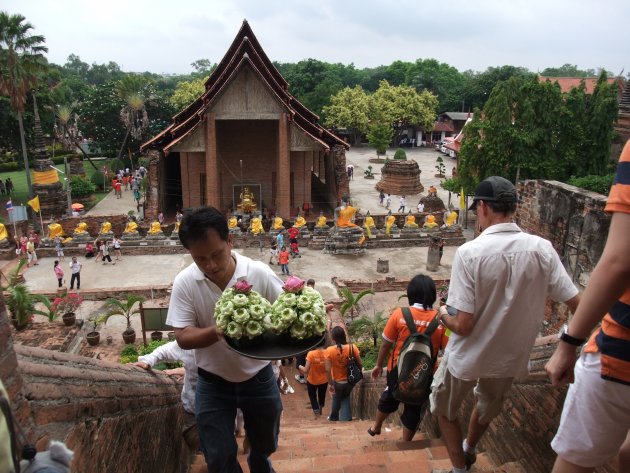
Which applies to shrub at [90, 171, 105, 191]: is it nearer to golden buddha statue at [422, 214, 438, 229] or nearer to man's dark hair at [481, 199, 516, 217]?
golden buddha statue at [422, 214, 438, 229]

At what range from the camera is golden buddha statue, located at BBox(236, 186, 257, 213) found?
2303cm

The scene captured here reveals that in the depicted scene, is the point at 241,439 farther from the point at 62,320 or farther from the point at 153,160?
the point at 153,160

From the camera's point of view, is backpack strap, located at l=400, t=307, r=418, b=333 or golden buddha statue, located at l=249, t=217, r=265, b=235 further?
golden buddha statue, located at l=249, t=217, r=265, b=235

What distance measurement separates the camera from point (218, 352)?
2.96 metres

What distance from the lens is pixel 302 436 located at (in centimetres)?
485

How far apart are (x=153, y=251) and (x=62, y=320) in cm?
687

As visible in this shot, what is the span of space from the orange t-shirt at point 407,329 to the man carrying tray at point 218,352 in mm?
1134

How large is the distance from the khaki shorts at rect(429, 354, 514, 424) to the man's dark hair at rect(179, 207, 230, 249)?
1768 mm

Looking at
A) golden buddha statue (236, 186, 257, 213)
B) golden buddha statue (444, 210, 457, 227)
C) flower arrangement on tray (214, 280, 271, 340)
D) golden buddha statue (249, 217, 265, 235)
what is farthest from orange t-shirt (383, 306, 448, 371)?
golden buddha statue (236, 186, 257, 213)

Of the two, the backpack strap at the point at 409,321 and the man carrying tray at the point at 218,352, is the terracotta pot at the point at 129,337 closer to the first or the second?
the man carrying tray at the point at 218,352

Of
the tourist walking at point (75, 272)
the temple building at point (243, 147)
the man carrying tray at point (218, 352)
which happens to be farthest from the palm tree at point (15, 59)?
the man carrying tray at point (218, 352)

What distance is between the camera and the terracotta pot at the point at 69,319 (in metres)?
11.1

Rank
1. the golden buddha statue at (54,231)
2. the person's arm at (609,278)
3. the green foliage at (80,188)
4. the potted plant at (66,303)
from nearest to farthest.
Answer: the person's arm at (609,278), the potted plant at (66,303), the golden buddha statue at (54,231), the green foliage at (80,188)

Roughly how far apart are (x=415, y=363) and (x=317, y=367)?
280 cm
